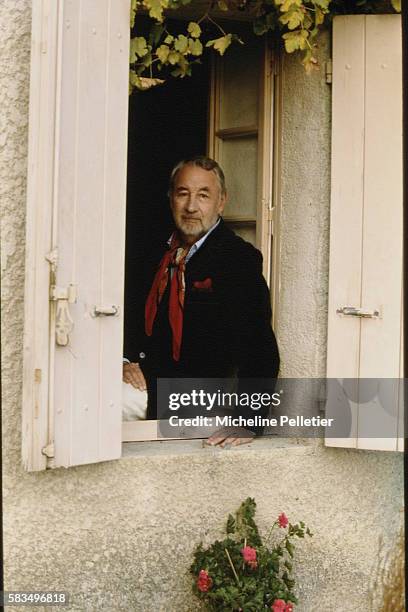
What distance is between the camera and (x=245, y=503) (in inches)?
139

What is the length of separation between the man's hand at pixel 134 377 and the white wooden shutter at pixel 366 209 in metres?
0.82

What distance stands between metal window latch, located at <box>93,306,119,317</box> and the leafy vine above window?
916 millimetres

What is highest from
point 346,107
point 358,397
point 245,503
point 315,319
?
point 346,107

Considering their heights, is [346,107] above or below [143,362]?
above

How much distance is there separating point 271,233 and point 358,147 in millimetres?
584

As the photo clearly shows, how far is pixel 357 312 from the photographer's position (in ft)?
11.8

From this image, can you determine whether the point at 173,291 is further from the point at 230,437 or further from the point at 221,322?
the point at 230,437

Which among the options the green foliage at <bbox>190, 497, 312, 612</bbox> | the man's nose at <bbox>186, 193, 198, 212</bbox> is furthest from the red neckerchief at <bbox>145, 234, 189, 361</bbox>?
the green foliage at <bbox>190, 497, 312, 612</bbox>

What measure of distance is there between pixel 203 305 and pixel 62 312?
3.62 ft

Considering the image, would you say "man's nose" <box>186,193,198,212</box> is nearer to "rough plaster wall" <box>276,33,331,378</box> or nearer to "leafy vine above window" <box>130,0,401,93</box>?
"rough plaster wall" <box>276,33,331,378</box>

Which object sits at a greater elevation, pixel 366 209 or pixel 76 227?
pixel 366 209

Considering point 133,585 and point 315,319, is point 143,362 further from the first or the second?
point 133,585

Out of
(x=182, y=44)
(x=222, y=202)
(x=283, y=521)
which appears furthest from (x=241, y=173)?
(x=283, y=521)

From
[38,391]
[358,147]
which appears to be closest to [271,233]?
[358,147]
